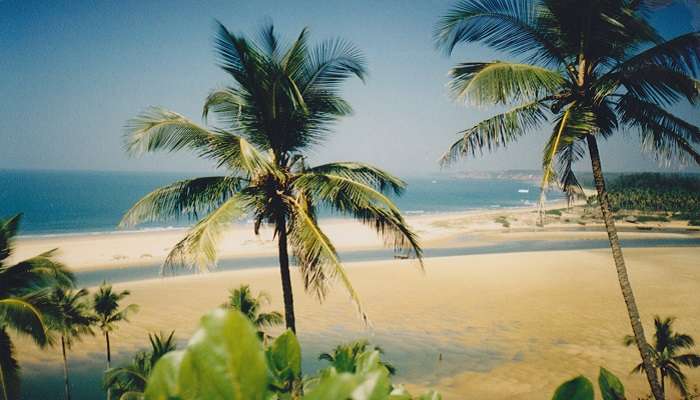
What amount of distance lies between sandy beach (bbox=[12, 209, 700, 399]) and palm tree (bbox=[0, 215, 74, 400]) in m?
2.36

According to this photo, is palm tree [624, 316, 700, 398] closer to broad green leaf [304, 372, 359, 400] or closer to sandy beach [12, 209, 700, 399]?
sandy beach [12, 209, 700, 399]

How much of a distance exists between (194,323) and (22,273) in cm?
1119

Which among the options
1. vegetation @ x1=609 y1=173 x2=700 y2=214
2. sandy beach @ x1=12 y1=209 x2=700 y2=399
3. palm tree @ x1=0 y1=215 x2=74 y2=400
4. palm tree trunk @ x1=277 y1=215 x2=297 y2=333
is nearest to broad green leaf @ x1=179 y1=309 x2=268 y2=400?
palm tree trunk @ x1=277 y1=215 x2=297 y2=333

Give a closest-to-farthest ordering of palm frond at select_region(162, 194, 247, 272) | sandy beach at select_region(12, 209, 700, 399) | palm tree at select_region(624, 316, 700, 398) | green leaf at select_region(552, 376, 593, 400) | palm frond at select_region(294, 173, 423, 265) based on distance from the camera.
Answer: green leaf at select_region(552, 376, 593, 400)
palm frond at select_region(162, 194, 247, 272)
palm frond at select_region(294, 173, 423, 265)
palm tree at select_region(624, 316, 700, 398)
sandy beach at select_region(12, 209, 700, 399)

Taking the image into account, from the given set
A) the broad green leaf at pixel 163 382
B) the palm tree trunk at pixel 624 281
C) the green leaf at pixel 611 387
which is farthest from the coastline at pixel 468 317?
the broad green leaf at pixel 163 382

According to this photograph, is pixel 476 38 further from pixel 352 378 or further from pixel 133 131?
pixel 352 378

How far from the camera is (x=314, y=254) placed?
5.43 meters

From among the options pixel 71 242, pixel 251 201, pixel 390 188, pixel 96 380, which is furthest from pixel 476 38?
pixel 71 242

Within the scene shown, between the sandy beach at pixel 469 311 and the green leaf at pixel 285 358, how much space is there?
1112 centimetres

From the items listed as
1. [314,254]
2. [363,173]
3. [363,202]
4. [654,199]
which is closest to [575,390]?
[314,254]

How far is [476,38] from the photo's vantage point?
655 cm

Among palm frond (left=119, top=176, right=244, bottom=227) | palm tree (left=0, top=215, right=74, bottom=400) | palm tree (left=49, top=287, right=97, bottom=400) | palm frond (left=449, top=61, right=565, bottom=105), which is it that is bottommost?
palm tree (left=49, top=287, right=97, bottom=400)

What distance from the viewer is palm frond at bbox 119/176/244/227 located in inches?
244

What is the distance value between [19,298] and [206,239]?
4142mm
